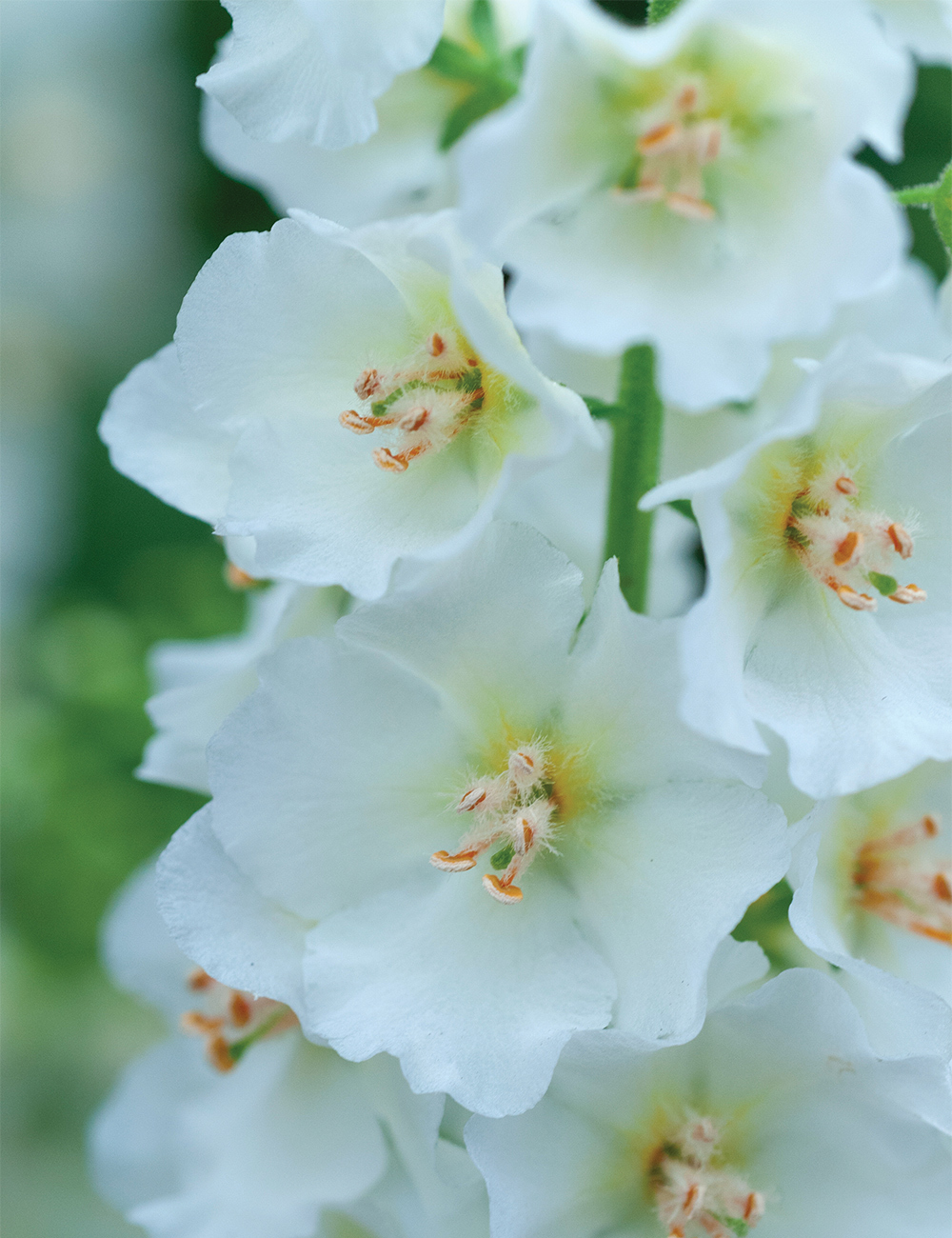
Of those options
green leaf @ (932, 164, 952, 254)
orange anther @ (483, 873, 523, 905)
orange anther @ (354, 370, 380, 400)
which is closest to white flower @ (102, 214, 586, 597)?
orange anther @ (354, 370, 380, 400)

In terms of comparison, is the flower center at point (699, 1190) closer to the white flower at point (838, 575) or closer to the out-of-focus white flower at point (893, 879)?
the out-of-focus white flower at point (893, 879)

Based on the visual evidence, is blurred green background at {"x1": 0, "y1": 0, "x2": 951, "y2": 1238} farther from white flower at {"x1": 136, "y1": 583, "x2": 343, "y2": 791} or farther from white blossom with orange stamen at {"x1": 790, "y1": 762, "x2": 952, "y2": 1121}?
white blossom with orange stamen at {"x1": 790, "y1": 762, "x2": 952, "y2": 1121}

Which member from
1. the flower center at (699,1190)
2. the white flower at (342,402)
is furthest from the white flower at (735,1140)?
the white flower at (342,402)

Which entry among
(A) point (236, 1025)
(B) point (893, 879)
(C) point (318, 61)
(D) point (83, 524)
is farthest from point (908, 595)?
(D) point (83, 524)

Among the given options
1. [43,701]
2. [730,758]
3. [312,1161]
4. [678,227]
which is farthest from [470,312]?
[43,701]

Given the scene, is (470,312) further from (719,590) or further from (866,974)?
(866,974)
